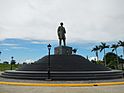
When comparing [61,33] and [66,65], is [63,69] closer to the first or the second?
[66,65]

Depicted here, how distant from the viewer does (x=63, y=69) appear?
28578 mm

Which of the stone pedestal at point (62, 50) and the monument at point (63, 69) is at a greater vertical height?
the stone pedestal at point (62, 50)

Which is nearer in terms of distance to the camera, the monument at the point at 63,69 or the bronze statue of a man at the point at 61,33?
the monument at the point at 63,69

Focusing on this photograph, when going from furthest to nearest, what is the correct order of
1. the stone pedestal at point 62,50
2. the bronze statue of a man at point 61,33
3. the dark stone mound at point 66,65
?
the bronze statue of a man at point 61,33, the stone pedestal at point 62,50, the dark stone mound at point 66,65

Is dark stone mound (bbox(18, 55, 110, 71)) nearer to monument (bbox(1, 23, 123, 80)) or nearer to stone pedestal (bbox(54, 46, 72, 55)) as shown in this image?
monument (bbox(1, 23, 123, 80))

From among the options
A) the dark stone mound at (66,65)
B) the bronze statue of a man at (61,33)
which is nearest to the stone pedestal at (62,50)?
the bronze statue of a man at (61,33)

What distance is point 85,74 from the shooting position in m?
25.3

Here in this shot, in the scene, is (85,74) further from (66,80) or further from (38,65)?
(38,65)

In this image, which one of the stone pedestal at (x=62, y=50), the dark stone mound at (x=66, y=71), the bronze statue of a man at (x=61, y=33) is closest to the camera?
the dark stone mound at (x=66, y=71)

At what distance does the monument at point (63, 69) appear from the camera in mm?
25062

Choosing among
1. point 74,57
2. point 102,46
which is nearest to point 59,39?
point 74,57

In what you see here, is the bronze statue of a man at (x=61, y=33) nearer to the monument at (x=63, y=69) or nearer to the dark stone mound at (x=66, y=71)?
the monument at (x=63, y=69)

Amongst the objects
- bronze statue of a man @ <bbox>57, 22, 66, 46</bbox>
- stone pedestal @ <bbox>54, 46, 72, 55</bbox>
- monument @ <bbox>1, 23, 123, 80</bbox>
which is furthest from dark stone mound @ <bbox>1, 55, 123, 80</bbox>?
bronze statue of a man @ <bbox>57, 22, 66, 46</bbox>

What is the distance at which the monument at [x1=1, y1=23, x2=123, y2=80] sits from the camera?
2506cm
